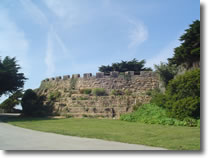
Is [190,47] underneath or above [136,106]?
above

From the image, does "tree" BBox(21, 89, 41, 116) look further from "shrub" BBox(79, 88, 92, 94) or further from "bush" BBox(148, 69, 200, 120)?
"bush" BBox(148, 69, 200, 120)

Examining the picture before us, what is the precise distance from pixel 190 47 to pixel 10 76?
18624 mm

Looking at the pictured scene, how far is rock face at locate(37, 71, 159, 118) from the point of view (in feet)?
61.8

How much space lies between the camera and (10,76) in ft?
79.0

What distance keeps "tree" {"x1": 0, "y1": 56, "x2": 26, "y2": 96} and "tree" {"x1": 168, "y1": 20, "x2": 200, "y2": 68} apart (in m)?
17.5

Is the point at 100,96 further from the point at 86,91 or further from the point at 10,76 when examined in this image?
the point at 10,76

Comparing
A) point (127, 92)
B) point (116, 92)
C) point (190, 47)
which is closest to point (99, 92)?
point (116, 92)

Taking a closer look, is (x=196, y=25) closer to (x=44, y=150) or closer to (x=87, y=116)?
(x=87, y=116)

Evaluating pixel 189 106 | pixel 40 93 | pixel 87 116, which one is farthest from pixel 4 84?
pixel 189 106

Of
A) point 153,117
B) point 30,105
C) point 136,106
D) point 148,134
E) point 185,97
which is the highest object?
point 185,97

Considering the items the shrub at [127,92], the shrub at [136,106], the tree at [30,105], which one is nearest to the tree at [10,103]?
the tree at [30,105]

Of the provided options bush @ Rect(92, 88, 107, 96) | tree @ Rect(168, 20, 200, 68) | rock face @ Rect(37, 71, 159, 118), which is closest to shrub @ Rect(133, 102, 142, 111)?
rock face @ Rect(37, 71, 159, 118)

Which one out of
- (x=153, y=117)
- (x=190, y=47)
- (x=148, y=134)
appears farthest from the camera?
(x=190, y=47)

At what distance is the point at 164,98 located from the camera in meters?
15.6
